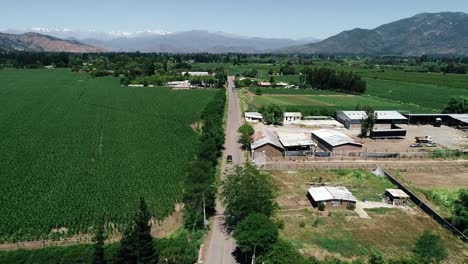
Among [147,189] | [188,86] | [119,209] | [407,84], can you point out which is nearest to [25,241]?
[119,209]

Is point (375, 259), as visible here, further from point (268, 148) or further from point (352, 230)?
point (268, 148)

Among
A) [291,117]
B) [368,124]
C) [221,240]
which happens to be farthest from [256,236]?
[291,117]

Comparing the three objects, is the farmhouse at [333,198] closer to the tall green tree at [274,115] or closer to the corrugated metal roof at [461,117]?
the tall green tree at [274,115]

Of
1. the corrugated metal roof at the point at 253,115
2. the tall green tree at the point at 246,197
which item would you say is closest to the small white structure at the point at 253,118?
the corrugated metal roof at the point at 253,115

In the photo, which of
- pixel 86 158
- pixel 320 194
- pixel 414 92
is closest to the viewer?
pixel 320 194

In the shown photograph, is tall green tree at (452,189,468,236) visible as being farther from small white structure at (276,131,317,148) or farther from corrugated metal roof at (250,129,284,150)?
corrugated metal roof at (250,129,284,150)

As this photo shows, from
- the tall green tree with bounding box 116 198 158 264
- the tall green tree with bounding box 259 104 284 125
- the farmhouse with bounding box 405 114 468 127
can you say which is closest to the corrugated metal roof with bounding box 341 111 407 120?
the farmhouse with bounding box 405 114 468 127
